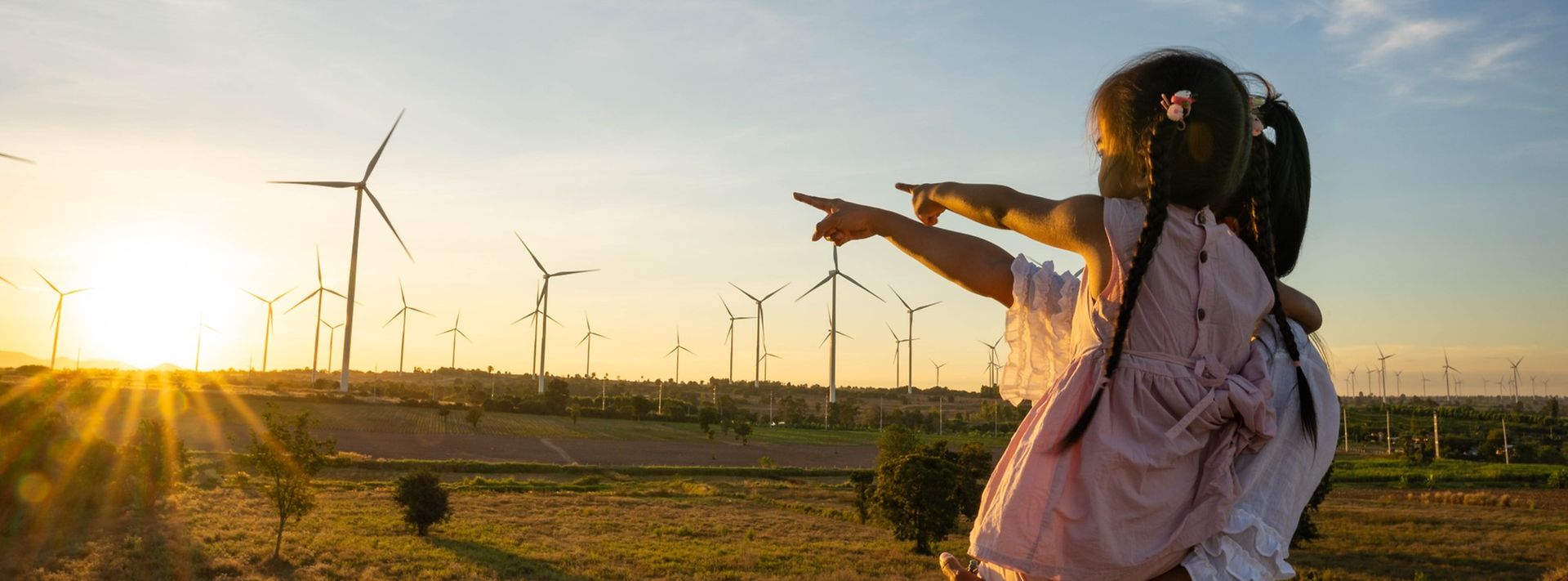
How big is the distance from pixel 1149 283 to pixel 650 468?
90.7 metres

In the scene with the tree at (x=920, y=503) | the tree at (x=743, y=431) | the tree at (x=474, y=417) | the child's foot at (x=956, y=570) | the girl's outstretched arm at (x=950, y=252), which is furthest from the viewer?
the tree at (x=743, y=431)

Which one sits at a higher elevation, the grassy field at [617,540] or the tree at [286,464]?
the tree at [286,464]

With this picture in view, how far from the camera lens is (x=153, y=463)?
Answer: 180ft

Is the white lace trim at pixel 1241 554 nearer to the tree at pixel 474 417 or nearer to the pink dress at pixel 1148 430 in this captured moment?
the pink dress at pixel 1148 430

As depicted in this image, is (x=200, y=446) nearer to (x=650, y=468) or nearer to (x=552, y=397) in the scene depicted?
(x=650, y=468)

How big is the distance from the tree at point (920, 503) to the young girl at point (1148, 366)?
50.5m

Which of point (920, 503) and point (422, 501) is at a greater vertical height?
point (920, 503)

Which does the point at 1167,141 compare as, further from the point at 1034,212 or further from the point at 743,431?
the point at 743,431

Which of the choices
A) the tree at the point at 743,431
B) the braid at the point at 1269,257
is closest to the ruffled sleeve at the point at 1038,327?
the braid at the point at 1269,257

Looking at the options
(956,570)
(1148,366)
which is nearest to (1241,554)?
(1148,366)

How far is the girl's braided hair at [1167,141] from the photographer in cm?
259

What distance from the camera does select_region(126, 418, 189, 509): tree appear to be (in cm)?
5344

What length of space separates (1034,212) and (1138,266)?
37 centimetres

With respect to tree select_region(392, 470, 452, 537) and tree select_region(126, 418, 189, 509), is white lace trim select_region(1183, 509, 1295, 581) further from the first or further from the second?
tree select_region(126, 418, 189, 509)
